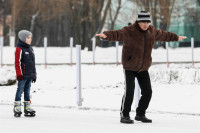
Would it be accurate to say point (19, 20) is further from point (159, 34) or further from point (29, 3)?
point (159, 34)

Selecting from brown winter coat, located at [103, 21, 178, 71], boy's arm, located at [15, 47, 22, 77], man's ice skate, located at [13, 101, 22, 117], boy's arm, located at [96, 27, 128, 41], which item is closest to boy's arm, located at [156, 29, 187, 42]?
brown winter coat, located at [103, 21, 178, 71]

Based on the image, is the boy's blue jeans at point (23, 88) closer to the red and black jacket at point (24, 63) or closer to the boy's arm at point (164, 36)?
the red and black jacket at point (24, 63)

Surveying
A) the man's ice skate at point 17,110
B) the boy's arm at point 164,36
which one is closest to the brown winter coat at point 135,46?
the boy's arm at point 164,36

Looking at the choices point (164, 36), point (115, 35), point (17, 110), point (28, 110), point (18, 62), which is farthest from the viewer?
point (28, 110)

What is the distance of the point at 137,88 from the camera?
34.4 ft

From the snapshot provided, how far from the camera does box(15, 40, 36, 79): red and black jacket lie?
9.40 metres

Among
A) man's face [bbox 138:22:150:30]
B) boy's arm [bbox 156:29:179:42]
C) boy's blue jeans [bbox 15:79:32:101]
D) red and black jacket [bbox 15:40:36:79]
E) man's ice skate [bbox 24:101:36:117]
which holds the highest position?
man's face [bbox 138:22:150:30]

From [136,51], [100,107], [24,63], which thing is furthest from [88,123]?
[100,107]

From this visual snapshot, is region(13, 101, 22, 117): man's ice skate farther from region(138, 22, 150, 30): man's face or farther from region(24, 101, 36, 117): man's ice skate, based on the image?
region(138, 22, 150, 30): man's face

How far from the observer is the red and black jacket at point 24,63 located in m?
9.40

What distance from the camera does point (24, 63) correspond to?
31.1 ft

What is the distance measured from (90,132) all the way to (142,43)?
1720 millimetres

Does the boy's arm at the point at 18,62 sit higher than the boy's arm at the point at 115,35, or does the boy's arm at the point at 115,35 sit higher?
the boy's arm at the point at 115,35

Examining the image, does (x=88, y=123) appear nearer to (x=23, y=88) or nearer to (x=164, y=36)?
(x=23, y=88)
